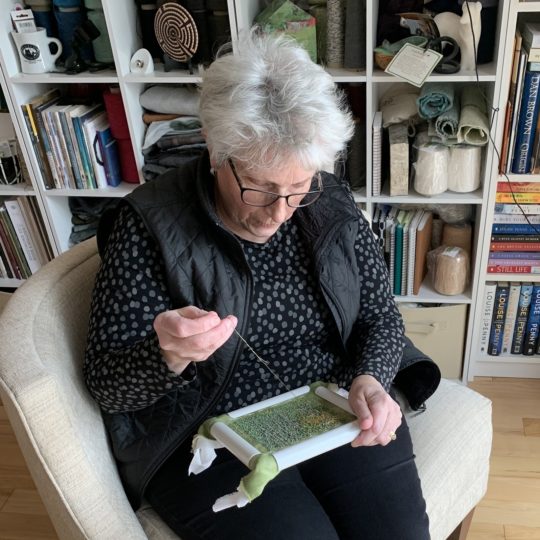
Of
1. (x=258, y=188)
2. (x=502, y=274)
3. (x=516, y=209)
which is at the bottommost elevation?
(x=502, y=274)

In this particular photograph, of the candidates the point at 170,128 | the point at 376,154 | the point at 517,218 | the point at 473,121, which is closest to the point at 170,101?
the point at 170,128

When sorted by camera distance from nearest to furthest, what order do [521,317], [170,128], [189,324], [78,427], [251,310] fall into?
1. [189,324]
2. [78,427]
3. [251,310]
4. [170,128]
5. [521,317]

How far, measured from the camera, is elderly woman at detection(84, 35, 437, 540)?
1059 mm

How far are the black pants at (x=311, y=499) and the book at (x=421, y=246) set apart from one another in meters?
0.87

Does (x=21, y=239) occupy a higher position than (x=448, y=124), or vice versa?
(x=448, y=124)

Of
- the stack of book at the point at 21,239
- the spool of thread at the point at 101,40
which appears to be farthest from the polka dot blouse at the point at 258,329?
the stack of book at the point at 21,239

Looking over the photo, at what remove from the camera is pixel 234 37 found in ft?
5.60

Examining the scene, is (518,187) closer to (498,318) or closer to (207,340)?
(498,318)

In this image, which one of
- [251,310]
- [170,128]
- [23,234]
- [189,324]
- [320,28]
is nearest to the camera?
[189,324]

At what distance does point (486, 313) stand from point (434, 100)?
738mm

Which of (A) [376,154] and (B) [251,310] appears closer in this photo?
(B) [251,310]

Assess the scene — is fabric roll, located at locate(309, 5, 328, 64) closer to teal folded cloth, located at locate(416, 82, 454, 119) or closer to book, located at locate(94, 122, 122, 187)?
teal folded cloth, located at locate(416, 82, 454, 119)

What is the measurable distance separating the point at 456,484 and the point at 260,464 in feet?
1.63

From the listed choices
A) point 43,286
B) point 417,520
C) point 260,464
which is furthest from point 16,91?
point 417,520
